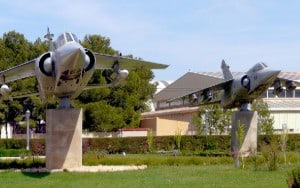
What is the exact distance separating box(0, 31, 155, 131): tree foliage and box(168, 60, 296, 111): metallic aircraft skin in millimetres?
22135

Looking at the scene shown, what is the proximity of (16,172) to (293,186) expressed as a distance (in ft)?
44.2

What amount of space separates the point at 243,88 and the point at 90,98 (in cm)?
2852

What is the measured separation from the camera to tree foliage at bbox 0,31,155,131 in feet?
194

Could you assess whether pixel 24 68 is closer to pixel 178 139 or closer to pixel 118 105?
pixel 178 139

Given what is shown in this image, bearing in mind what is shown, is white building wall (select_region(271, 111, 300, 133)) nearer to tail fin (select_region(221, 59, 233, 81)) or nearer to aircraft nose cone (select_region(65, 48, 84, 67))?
tail fin (select_region(221, 59, 233, 81))

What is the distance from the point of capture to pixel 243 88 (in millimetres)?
34406

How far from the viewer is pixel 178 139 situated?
44.3 m

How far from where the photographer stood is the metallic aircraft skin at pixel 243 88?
3328cm

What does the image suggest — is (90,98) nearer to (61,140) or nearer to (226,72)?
(226,72)

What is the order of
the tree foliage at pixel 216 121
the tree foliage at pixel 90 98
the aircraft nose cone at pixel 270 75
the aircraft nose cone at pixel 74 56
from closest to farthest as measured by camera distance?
the aircraft nose cone at pixel 74 56 < the aircraft nose cone at pixel 270 75 < the tree foliage at pixel 216 121 < the tree foliage at pixel 90 98

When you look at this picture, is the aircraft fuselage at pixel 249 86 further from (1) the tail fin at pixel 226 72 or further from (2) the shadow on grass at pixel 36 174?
(2) the shadow on grass at pixel 36 174

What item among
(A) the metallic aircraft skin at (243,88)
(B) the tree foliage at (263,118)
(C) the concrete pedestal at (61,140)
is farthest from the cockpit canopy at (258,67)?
(B) the tree foliage at (263,118)

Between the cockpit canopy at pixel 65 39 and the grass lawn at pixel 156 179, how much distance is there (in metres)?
5.08

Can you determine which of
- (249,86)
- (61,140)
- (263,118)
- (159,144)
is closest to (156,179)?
(61,140)
